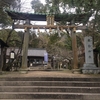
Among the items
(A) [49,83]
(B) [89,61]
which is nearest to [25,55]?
(A) [49,83]

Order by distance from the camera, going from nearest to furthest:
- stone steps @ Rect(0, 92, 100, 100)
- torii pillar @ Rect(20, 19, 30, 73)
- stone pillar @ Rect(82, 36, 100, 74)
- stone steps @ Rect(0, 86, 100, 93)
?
1. stone steps @ Rect(0, 92, 100, 100)
2. stone steps @ Rect(0, 86, 100, 93)
3. stone pillar @ Rect(82, 36, 100, 74)
4. torii pillar @ Rect(20, 19, 30, 73)

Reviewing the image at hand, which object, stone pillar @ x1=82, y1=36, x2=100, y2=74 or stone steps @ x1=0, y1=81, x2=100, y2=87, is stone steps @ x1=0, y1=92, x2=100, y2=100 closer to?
stone steps @ x1=0, y1=81, x2=100, y2=87

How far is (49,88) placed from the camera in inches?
231

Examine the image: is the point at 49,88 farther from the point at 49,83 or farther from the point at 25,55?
the point at 25,55

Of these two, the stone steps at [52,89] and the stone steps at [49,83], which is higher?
the stone steps at [49,83]

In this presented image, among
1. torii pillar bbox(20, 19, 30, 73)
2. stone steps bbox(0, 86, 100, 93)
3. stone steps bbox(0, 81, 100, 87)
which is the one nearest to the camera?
stone steps bbox(0, 86, 100, 93)

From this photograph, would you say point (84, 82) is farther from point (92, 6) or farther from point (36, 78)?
point (92, 6)

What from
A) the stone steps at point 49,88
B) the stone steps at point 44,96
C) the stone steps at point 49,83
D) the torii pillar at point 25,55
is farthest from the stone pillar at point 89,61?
the torii pillar at point 25,55

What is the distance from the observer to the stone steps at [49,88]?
17.5 feet

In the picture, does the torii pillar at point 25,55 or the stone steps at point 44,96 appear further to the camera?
the torii pillar at point 25,55

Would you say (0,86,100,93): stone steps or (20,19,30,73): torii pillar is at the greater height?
(20,19,30,73): torii pillar

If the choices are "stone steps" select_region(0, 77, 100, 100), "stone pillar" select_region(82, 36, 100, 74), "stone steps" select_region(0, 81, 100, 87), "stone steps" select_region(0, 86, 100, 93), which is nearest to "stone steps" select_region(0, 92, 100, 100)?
"stone steps" select_region(0, 77, 100, 100)

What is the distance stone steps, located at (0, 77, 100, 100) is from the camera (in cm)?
534

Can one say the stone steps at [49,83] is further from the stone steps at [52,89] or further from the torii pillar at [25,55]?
the torii pillar at [25,55]
